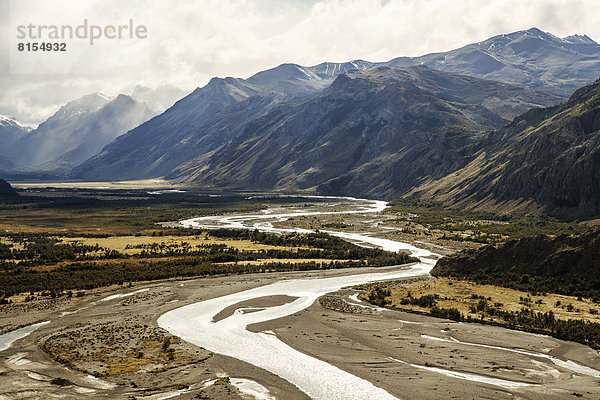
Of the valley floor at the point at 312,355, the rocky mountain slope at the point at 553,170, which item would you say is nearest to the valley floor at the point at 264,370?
the valley floor at the point at 312,355

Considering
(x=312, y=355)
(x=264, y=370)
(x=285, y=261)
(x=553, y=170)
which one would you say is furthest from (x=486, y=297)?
(x=553, y=170)

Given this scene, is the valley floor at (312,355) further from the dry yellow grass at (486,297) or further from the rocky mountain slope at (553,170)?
the rocky mountain slope at (553,170)

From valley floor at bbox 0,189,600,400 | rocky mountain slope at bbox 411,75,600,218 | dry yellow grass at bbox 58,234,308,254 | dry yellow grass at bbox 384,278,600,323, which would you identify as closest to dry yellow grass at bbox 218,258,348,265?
dry yellow grass at bbox 58,234,308,254

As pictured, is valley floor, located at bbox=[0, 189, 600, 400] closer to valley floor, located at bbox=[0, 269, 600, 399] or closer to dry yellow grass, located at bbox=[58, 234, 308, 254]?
valley floor, located at bbox=[0, 269, 600, 399]

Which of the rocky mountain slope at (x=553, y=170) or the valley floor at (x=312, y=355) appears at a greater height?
the rocky mountain slope at (x=553, y=170)

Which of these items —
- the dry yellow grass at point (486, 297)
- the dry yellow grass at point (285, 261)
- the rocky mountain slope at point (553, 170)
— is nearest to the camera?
the dry yellow grass at point (486, 297)

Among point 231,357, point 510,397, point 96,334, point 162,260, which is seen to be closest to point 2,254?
point 162,260
